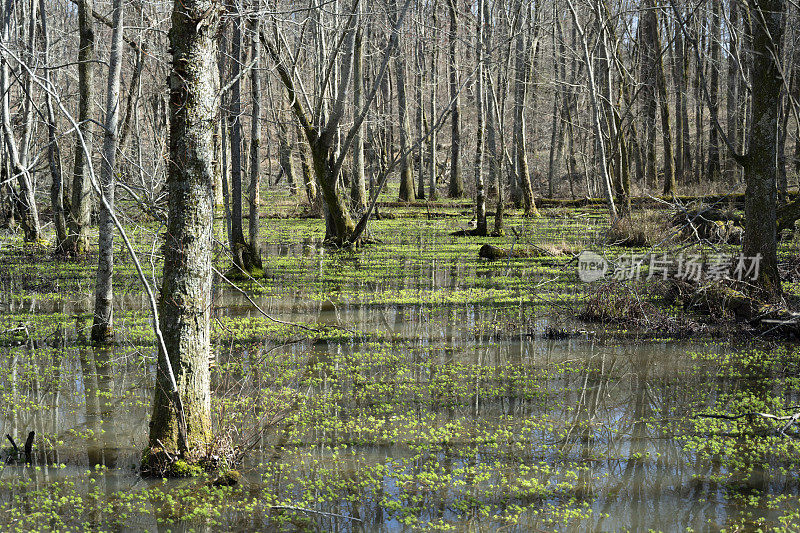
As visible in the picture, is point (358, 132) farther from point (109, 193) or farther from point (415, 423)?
point (415, 423)

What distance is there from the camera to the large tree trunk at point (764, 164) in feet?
28.8

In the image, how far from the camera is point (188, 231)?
4.58m

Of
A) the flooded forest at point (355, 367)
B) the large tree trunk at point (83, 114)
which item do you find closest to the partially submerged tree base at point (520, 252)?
the flooded forest at point (355, 367)

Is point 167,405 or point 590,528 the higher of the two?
point 167,405

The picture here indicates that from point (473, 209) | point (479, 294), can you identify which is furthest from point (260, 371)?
point (473, 209)

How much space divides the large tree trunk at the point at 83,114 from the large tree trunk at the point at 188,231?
494 cm

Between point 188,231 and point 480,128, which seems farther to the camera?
point 480,128

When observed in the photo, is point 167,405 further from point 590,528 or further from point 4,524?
point 590,528

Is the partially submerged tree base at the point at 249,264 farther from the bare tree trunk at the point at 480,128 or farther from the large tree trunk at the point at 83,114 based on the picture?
the bare tree trunk at the point at 480,128

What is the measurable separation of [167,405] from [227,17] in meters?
2.68

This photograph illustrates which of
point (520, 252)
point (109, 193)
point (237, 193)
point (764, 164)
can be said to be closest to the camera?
point (109, 193)

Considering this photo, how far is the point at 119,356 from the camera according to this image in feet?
25.4

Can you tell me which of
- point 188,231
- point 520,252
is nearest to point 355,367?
point 188,231

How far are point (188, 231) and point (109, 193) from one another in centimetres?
353
